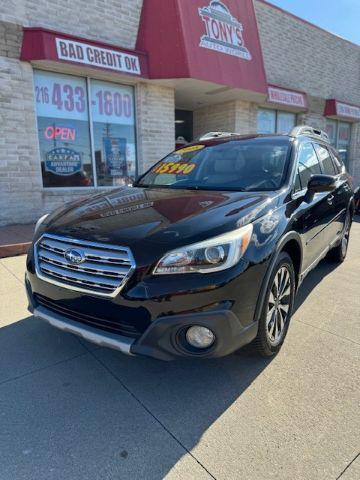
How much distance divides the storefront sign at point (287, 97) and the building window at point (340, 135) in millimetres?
3160

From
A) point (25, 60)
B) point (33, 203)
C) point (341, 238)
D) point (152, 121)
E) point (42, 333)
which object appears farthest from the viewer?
point (152, 121)

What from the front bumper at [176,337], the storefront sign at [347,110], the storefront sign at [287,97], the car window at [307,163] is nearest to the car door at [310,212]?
the car window at [307,163]

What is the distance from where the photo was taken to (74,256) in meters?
2.29

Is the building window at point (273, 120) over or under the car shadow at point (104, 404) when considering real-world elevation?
over

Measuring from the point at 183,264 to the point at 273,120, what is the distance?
1195cm

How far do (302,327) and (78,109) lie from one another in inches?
273

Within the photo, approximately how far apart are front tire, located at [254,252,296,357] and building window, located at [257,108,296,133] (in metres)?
10.3

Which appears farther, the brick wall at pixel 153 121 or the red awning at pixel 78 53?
the brick wall at pixel 153 121

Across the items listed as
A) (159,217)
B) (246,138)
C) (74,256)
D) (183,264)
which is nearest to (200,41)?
(246,138)

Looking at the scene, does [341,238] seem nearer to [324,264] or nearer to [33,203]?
[324,264]

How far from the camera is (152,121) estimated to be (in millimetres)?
9133

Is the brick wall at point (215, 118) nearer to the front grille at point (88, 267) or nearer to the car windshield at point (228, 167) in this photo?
the car windshield at point (228, 167)

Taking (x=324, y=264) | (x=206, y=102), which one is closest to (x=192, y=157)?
(x=324, y=264)

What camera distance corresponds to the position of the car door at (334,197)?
13.3ft
